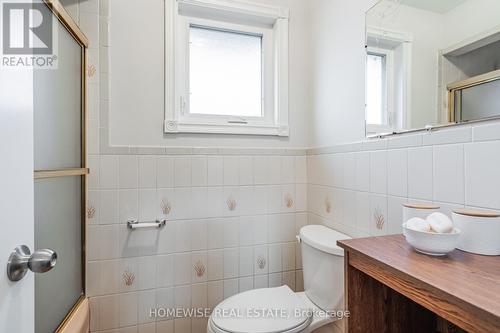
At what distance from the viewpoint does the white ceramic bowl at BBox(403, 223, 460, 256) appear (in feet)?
2.16

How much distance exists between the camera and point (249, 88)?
1.72 m

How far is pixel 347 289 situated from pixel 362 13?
4.07 ft

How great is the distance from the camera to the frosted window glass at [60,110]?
916mm

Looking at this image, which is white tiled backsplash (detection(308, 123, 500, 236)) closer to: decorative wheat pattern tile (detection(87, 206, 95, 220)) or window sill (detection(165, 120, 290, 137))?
window sill (detection(165, 120, 290, 137))

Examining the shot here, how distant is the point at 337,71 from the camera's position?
1.43 meters

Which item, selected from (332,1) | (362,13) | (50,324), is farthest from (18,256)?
(332,1)

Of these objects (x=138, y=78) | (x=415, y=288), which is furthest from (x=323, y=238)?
(x=138, y=78)

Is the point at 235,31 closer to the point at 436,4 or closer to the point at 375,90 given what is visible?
the point at 375,90

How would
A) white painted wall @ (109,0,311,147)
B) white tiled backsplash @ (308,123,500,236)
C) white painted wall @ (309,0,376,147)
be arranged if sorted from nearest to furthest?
white tiled backsplash @ (308,123,500,236)
white painted wall @ (309,0,376,147)
white painted wall @ (109,0,311,147)

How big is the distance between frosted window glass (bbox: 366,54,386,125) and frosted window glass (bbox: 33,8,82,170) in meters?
1.34

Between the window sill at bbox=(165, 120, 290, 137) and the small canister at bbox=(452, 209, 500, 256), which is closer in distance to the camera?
the small canister at bbox=(452, 209, 500, 256)

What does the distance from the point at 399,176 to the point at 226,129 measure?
37.2 inches

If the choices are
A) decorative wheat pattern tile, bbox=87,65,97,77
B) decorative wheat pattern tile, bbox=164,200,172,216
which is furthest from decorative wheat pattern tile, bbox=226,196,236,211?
decorative wheat pattern tile, bbox=87,65,97,77

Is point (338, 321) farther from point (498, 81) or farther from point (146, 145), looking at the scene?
point (146, 145)
